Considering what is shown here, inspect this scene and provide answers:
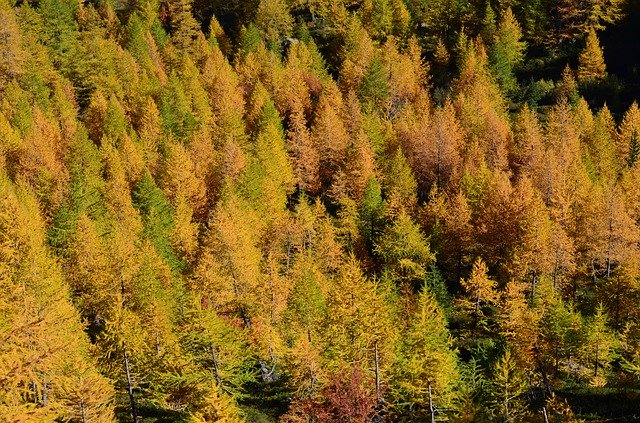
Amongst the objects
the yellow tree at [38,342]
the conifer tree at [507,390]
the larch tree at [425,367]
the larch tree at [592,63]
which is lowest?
the conifer tree at [507,390]

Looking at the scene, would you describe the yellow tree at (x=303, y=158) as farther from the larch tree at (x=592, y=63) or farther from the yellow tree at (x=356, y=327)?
the larch tree at (x=592, y=63)

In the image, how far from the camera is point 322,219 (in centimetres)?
6288

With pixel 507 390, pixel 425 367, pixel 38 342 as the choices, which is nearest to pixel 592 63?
pixel 507 390

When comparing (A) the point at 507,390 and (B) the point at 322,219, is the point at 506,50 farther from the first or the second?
(A) the point at 507,390

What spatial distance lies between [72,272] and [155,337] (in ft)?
40.4

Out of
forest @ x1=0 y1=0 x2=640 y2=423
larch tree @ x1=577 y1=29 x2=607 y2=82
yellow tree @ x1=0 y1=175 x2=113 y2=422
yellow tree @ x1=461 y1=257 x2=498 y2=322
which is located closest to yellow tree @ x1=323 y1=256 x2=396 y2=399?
forest @ x1=0 y1=0 x2=640 y2=423

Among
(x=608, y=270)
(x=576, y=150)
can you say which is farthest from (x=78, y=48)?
(x=608, y=270)

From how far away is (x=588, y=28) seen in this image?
10381cm

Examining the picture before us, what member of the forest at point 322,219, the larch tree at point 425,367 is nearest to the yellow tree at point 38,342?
the forest at point 322,219

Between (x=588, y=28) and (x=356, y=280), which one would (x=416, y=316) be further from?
(x=588, y=28)

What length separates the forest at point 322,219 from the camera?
34.4 meters

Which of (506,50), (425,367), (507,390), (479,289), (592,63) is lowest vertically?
(507,390)

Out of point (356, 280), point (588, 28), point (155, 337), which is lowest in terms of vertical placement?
point (155, 337)

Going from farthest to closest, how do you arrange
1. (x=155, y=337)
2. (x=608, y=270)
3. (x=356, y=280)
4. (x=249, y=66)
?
(x=249, y=66)
(x=608, y=270)
(x=155, y=337)
(x=356, y=280)
